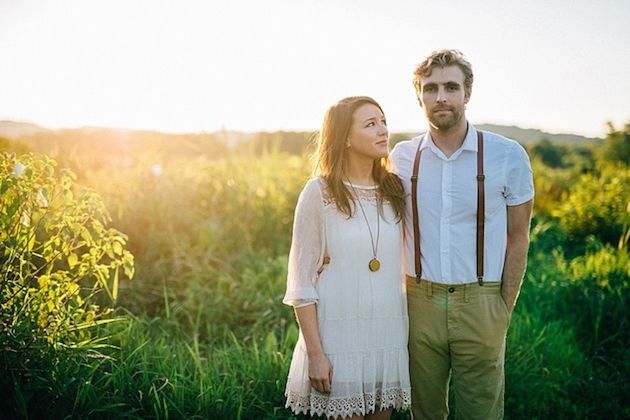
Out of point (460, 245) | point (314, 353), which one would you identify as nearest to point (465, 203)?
point (460, 245)

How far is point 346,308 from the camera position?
2471 millimetres

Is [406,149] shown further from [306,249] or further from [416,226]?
[306,249]

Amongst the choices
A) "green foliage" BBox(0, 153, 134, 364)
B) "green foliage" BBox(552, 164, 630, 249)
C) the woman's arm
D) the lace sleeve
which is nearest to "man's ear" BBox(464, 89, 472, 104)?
the lace sleeve

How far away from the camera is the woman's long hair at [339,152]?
2564 millimetres

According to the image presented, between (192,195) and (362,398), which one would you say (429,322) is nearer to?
(362,398)

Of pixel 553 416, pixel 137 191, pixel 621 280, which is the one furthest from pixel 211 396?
pixel 621 280

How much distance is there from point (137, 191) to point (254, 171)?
1.57 meters

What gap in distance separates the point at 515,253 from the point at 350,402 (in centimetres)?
111

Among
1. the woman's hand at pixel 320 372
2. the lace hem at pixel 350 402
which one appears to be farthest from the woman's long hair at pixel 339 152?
the lace hem at pixel 350 402

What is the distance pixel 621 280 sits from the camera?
5102 millimetres

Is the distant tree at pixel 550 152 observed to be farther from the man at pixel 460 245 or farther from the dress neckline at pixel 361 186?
the dress neckline at pixel 361 186

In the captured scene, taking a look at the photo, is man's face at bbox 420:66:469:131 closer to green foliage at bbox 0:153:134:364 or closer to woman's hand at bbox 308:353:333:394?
woman's hand at bbox 308:353:333:394

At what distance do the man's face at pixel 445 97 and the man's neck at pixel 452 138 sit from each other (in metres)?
0.03

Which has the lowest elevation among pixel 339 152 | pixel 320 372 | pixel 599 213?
pixel 320 372
